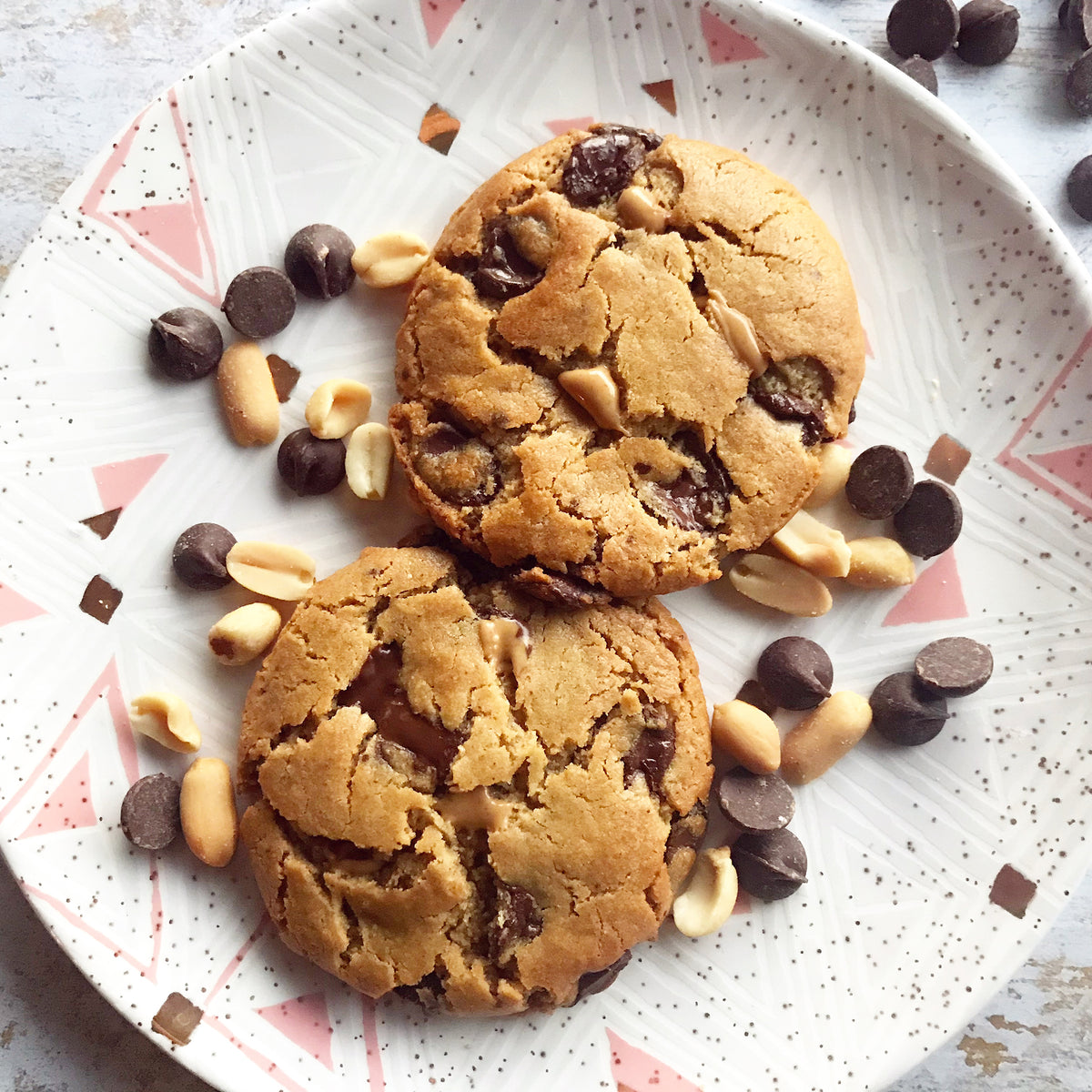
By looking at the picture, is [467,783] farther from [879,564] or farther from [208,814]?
[879,564]

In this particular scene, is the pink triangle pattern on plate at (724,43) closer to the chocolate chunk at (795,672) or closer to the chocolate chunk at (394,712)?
the chocolate chunk at (795,672)

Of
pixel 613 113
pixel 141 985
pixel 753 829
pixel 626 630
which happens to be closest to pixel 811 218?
pixel 613 113

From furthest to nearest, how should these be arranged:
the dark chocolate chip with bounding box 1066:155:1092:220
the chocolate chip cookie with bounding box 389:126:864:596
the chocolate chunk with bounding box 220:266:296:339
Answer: the dark chocolate chip with bounding box 1066:155:1092:220 < the chocolate chunk with bounding box 220:266:296:339 < the chocolate chip cookie with bounding box 389:126:864:596

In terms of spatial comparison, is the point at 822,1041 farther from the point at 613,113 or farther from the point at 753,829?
the point at 613,113

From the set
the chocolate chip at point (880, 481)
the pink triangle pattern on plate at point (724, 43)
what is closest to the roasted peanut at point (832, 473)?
the chocolate chip at point (880, 481)

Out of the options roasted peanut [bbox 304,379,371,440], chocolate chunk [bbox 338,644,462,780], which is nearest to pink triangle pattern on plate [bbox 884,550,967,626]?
chocolate chunk [bbox 338,644,462,780]

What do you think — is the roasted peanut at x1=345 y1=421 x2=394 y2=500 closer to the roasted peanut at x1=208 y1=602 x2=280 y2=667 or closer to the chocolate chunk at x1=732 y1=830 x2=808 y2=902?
the roasted peanut at x1=208 y1=602 x2=280 y2=667

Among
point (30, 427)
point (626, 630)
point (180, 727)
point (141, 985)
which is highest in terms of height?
point (626, 630)
